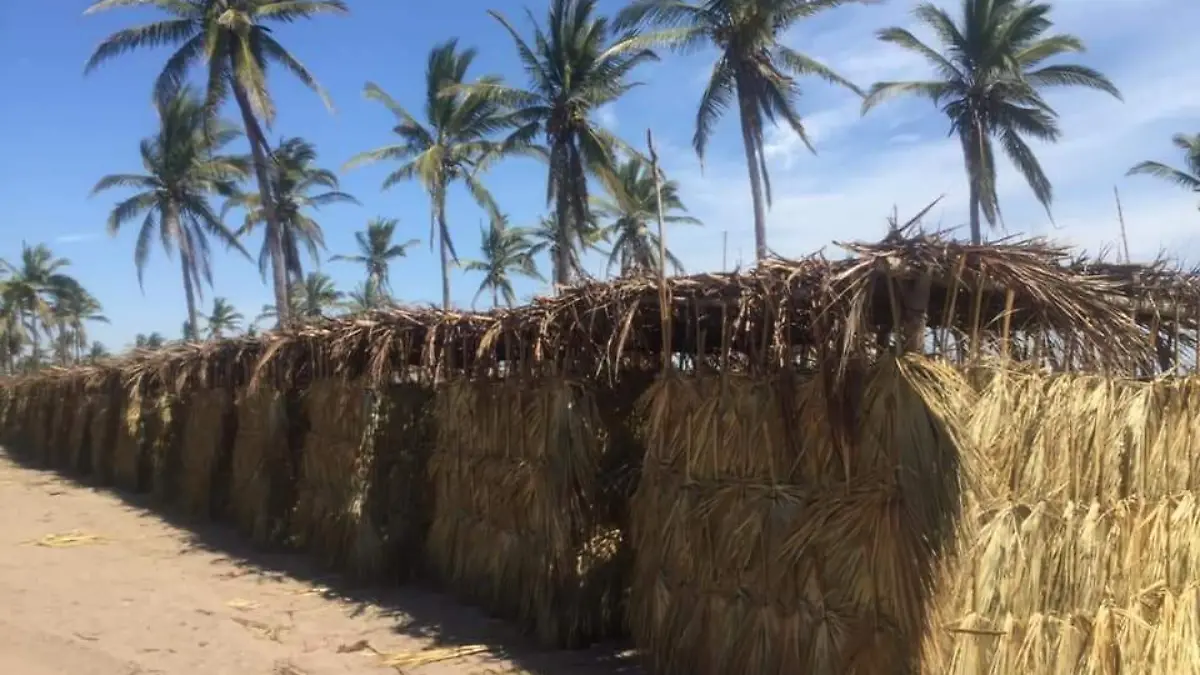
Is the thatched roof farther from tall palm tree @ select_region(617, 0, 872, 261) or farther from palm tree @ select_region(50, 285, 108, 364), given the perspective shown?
palm tree @ select_region(50, 285, 108, 364)

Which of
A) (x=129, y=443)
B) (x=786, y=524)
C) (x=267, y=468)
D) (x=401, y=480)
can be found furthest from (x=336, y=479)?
(x=129, y=443)

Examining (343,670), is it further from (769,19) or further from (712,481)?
(769,19)

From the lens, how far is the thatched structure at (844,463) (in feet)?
16.1

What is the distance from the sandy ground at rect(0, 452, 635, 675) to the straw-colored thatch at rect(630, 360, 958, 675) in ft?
A: 3.84

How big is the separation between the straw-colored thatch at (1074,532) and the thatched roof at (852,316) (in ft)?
1.03

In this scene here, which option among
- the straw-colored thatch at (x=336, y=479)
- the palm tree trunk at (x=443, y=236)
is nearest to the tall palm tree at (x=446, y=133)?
the palm tree trunk at (x=443, y=236)

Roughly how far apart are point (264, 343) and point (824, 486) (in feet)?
27.3

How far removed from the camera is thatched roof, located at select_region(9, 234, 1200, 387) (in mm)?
5027

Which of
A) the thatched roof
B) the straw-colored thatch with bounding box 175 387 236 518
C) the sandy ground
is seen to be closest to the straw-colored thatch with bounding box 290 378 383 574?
the sandy ground

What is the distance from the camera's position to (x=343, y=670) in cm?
688

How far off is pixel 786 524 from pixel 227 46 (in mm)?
22361

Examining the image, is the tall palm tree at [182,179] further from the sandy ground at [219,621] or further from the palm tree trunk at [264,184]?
the sandy ground at [219,621]

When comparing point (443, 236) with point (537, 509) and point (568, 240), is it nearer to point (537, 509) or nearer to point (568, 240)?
point (568, 240)

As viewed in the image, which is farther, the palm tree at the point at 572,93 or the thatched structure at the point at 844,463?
the palm tree at the point at 572,93
